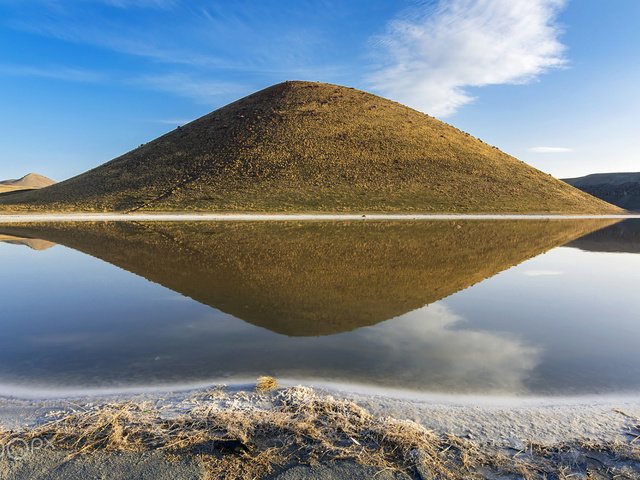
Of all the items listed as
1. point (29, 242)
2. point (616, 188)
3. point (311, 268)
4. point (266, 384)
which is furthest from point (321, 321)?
point (616, 188)

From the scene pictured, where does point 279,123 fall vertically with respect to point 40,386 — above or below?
above

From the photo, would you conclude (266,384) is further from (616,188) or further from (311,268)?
(616,188)

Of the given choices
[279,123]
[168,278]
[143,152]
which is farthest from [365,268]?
[143,152]

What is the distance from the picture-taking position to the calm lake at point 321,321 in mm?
7086

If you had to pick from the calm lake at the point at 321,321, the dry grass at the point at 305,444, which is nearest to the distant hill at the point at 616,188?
the calm lake at the point at 321,321

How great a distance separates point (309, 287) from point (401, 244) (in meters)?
13.0

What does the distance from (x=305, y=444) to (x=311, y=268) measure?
12.4m

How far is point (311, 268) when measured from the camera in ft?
55.9

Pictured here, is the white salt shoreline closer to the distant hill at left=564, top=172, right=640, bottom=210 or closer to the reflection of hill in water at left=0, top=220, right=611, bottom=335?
the reflection of hill in water at left=0, top=220, right=611, bottom=335

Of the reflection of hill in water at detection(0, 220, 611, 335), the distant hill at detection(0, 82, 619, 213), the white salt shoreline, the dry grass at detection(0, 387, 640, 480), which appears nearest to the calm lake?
the reflection of hill in water at detection(0, 220, 611, 335)

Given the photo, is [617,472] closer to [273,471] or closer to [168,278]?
[273,471]

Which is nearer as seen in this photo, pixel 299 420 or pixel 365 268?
pixel 299 420

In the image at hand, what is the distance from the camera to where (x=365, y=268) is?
687 inches

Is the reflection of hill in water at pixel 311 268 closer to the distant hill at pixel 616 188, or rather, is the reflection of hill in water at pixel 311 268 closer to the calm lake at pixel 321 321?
the calm lake at pixel 321 321
